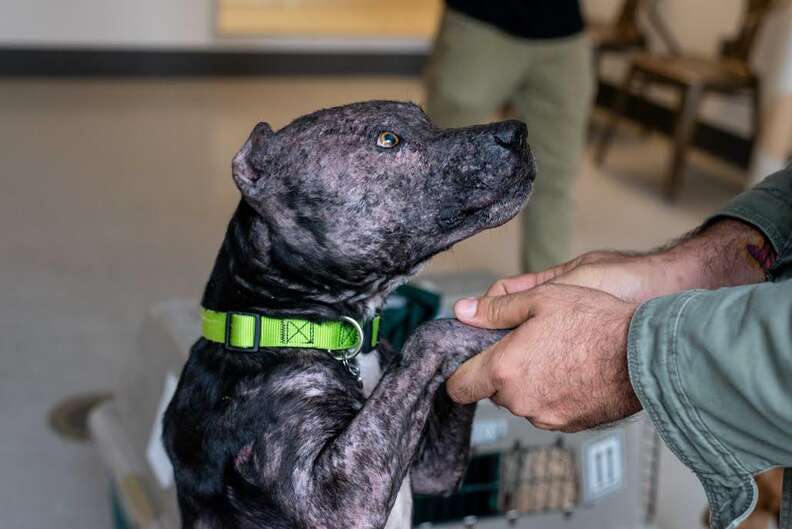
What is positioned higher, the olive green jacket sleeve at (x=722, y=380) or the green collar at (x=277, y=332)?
the olive green jacket sleeve at (x=722, y=380)

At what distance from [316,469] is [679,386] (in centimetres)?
42

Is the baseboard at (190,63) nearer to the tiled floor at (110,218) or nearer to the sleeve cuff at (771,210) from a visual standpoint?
the tiled floor at (110,218)

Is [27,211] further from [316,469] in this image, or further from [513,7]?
[316,469]

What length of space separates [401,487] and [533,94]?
7.69ft

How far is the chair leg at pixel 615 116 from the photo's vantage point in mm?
5750

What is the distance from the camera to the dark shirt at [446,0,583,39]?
10.6 feet

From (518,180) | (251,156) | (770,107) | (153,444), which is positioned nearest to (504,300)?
(518,180)

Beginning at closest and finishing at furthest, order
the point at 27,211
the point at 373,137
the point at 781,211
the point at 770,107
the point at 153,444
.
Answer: the point at 373,137
the point at 781,211
the point at 153,444
the point at 770,107
the point at 27,211

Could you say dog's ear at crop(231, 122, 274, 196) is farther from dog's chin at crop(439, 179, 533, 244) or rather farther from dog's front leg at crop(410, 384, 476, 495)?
dog's front leg at crop(410, 384, 476, 495)

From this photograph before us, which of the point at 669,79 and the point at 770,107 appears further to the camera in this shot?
the point at 669,79

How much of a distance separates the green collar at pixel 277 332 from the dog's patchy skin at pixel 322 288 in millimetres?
15

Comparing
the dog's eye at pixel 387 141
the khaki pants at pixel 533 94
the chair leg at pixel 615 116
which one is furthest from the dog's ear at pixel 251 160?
the chair leg at pixel 615 116

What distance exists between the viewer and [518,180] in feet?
4.19

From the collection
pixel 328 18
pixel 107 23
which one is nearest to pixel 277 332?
pixel 107 23
